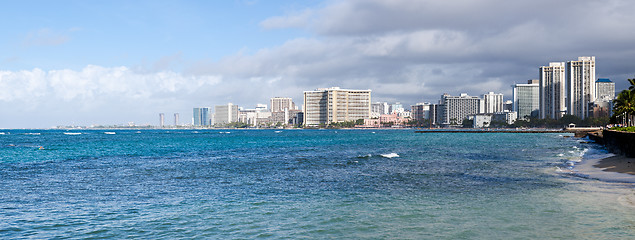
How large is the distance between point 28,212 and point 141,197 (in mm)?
5274

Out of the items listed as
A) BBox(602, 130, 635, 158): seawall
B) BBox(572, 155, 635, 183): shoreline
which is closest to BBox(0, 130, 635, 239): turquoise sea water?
BBox(572, 155, 635, 183): shoreline

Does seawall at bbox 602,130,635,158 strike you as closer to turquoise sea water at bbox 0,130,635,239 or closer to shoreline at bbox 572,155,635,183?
shoreline at bbox 572,155,635,183

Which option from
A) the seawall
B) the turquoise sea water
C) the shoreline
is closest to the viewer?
the turquoise sea water

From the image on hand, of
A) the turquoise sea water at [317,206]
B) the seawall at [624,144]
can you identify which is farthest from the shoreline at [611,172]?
the seawall at [624,144]

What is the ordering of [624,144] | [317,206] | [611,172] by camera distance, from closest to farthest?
1. [317,206]
2. [611,172]
3. [624,144]

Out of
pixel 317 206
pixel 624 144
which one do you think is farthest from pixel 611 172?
pixel 317 206

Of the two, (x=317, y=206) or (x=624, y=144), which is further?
(x=624, y=144)

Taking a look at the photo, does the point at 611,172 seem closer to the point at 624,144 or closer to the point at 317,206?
the point at 624,144

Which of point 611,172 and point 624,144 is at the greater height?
point 624,144

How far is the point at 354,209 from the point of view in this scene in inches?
809

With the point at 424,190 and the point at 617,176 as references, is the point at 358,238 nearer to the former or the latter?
the point at 424,190

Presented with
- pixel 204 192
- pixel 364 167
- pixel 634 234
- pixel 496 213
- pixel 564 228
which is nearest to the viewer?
pixel 634 234

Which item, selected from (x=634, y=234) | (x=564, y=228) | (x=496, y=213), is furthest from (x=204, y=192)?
(x=634, y=234)

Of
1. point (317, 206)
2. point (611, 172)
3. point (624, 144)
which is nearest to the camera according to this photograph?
point (317, 206)
